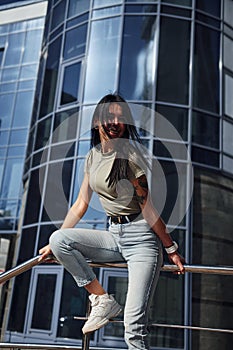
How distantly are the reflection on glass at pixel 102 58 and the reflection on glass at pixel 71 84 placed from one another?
41 cm

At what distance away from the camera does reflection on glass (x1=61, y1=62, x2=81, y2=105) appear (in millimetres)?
11586

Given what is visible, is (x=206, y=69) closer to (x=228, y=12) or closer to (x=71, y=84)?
(x=228, y=12)

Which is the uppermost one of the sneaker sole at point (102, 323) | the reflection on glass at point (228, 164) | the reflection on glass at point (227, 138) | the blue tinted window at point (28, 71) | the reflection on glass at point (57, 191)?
the blue tinted window at point (28, 71)

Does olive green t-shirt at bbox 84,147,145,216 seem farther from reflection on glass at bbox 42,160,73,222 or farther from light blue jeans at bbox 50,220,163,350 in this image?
reflection on glass at bbox 42,160,73,222

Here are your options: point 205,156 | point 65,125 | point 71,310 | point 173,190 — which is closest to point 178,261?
point 71,310

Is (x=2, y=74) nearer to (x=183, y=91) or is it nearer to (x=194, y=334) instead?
(x=183, y=91)

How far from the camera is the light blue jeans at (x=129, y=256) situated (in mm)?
2178

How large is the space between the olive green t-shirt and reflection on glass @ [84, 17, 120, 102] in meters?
8.64


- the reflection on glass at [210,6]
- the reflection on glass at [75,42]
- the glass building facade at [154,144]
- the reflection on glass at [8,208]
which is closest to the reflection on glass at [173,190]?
the glass building facade at [154,144]

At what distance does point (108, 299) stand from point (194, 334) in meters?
7.52

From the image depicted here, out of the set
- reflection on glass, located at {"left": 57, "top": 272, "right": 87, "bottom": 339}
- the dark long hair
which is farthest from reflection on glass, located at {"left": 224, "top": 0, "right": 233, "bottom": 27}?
the dark long hair

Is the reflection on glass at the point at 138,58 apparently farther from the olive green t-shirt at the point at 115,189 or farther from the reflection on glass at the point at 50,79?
the olive green t-shirt at the point at 115,189

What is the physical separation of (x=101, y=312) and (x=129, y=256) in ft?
1.21

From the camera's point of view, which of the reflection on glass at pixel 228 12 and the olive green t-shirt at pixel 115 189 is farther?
the reflection on glass at pixel 228 12
